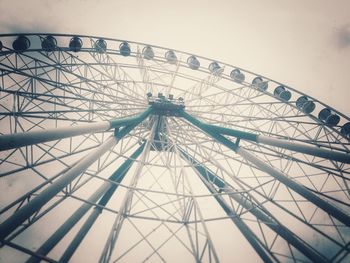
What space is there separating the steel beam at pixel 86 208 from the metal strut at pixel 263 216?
10.1ft

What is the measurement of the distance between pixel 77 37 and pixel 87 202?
1110cm

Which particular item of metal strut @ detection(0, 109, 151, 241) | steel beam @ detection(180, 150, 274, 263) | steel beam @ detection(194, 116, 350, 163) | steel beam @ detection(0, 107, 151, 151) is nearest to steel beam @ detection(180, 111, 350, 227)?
steel beam @ detection(194, 116, 350, 163)

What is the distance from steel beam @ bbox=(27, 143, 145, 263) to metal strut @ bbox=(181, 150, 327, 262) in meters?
3.09

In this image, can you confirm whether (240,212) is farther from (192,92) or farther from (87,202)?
(192,92)

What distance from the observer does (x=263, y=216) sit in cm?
1146

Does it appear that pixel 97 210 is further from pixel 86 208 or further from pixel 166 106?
pixel 166 106

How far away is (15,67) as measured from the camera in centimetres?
1291

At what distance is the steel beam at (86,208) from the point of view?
8.45 m

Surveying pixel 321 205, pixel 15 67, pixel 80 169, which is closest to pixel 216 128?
pixel 321 205

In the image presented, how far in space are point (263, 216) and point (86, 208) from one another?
7.49 meters

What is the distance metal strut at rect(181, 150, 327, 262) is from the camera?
10195 millimetres

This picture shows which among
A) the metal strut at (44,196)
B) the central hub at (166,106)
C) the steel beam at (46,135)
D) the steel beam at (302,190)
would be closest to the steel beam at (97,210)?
the central hub at (166,106)

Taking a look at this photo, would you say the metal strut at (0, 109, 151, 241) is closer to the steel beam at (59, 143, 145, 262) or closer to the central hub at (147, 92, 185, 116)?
the steel beam at (59, 143, 145, 262)

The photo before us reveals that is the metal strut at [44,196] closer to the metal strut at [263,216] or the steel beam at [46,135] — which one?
the steel beam at [46,135]
